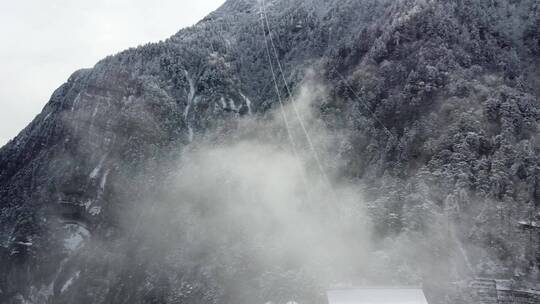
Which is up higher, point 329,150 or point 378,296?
point 329,150

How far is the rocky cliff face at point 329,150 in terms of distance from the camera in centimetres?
3872

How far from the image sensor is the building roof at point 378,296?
33.6 meters

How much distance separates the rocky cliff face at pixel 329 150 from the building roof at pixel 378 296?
6.10ft

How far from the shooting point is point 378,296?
111ft

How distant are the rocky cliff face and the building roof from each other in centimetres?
186

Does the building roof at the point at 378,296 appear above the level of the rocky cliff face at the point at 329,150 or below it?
below

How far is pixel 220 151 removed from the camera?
57.2 m

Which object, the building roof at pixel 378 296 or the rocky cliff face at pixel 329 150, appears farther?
the rocky cliff face at pixel 329 150

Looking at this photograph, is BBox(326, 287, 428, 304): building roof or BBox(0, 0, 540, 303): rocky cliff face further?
BBox(0, 0, 540, 303): rocky cliff face

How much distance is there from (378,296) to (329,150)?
19381 mm

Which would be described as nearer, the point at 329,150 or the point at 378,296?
the point at 378,296

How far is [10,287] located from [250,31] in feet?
150

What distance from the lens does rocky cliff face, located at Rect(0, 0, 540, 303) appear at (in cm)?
3872

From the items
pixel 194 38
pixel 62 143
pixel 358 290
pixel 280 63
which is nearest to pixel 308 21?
pixel 280 63
